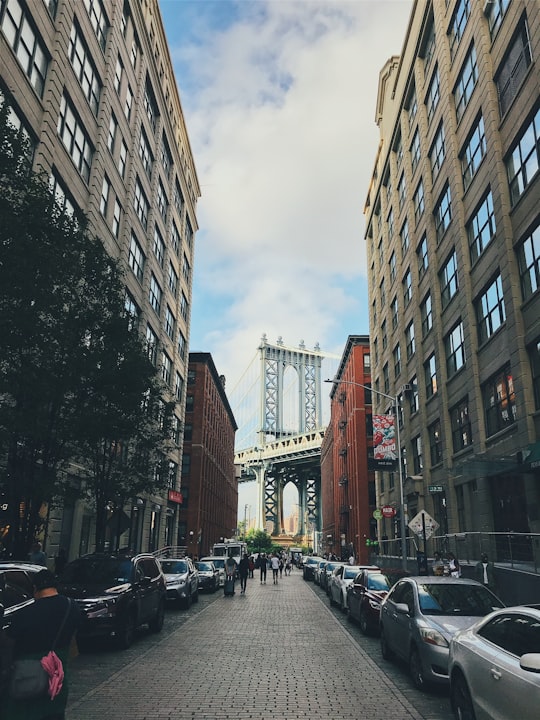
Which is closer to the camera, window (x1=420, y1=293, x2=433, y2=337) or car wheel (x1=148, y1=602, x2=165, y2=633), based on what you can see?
car wheel (x1=148, y1=602, x2=165, y2=633)

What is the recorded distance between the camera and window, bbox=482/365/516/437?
20.7 metres

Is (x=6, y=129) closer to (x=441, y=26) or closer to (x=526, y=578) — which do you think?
(x=526, y=578)

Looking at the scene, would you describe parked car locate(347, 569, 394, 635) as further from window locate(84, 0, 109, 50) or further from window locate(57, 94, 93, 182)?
window locate(84, 0, 109, 50)

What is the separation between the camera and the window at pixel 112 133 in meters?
29.5

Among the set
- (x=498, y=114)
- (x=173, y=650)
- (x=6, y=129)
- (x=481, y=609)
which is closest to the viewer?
(x=481, y=609)

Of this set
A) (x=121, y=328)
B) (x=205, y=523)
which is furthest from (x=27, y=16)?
(x=205, y=523)

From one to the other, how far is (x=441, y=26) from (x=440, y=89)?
307cm

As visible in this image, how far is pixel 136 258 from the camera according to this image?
34906mm

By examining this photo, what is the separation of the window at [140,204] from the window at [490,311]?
20.9 m

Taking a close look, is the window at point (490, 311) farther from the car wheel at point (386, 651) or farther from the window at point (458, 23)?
the car wheel at point (386, 651)

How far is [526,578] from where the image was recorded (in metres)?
15.0

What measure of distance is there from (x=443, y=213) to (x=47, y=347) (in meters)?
23.1

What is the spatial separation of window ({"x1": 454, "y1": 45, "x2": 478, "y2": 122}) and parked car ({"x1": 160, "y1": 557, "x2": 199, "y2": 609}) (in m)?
23.1

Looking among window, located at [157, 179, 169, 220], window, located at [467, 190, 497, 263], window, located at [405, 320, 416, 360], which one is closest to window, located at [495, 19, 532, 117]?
window, located at [467, 190, 497, 263]
